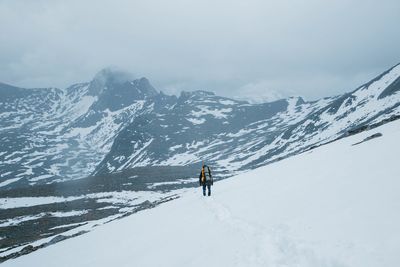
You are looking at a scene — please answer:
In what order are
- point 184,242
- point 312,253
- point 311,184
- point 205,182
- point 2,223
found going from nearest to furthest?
point 312,253 < point 184,242 < point 311,184 < point 205,182 < point 2,223

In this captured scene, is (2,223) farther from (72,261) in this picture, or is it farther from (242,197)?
(242,197)

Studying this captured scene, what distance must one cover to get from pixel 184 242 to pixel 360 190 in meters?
7.16

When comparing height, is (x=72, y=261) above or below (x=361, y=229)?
below

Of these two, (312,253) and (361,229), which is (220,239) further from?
(361,229)

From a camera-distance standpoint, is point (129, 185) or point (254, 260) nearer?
point (254, 260)

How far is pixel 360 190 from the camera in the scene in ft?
37.7

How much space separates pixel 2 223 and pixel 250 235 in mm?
83639

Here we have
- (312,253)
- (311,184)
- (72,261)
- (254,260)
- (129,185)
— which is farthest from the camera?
(129,185)

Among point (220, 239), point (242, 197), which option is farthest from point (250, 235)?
point (242, 197)

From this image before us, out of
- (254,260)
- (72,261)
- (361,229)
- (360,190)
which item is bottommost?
(72,261)

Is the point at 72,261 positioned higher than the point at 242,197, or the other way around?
the point at 242,197

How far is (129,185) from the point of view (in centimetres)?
12719

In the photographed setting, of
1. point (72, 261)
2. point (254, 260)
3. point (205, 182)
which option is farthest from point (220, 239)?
point (205, 182)

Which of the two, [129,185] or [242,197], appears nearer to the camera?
[242,197]
